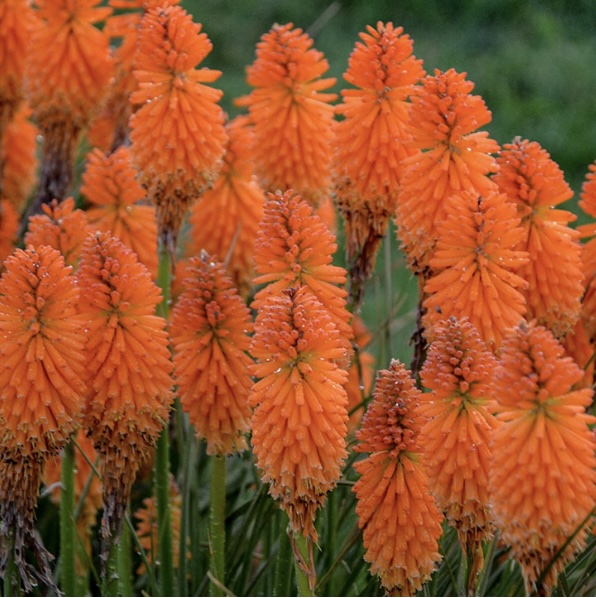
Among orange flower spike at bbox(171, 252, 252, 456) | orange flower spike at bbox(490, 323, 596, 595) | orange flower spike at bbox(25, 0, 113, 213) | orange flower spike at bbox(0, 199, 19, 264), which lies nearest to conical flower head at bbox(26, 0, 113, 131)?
orange flower spike at bbox(25, 0, 113, 213)

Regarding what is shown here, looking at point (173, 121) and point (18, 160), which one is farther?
point (18, 160)

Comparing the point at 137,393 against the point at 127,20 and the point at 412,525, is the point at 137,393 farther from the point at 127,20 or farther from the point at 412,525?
the point at 127,20

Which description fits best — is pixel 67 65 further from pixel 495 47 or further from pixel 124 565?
pixel 495 47

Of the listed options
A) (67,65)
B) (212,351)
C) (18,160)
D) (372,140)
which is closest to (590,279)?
(372,140)

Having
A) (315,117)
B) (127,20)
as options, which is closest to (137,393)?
(315,117)

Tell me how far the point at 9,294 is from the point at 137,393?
1.17 feet

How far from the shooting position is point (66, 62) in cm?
369

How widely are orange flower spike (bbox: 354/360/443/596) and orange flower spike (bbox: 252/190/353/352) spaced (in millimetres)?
272

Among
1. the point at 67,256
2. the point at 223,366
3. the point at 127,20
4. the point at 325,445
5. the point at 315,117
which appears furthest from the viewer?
the point at 127,20

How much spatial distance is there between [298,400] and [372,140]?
0.96 meters

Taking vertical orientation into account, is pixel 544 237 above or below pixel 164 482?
above

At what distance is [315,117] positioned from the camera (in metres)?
3.24

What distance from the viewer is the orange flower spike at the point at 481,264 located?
248 cm

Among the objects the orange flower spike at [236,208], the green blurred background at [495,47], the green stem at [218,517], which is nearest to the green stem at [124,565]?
the green stem at [218,517]
